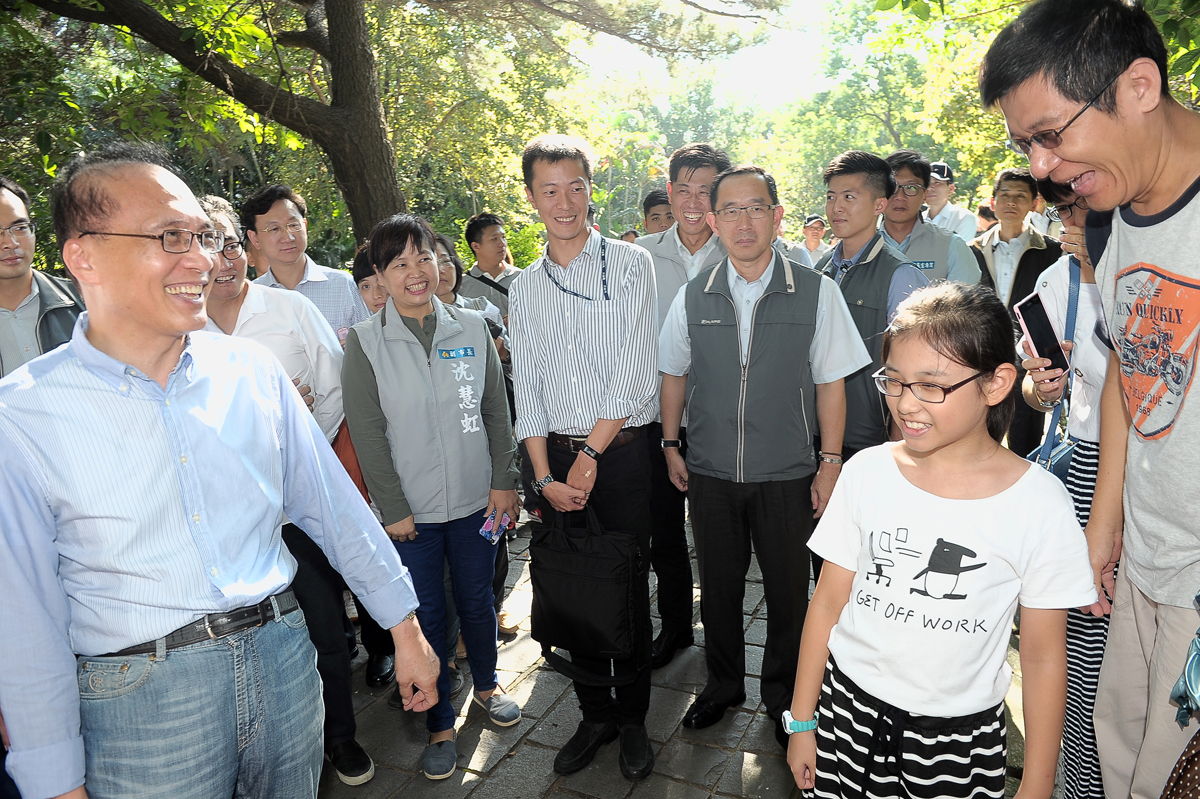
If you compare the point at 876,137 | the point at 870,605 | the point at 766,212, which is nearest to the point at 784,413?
the point at 766,212

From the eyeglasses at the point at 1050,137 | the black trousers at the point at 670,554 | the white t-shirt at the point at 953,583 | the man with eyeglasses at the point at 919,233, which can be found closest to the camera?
the eyeglasses at the point at 1050,137

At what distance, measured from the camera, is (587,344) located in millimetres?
3068

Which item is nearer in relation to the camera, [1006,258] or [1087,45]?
[1087,45]

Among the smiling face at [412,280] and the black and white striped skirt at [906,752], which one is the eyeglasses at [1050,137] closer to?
the black and white striped skirt at [906,752]

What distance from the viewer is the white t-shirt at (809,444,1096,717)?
5.53 feet

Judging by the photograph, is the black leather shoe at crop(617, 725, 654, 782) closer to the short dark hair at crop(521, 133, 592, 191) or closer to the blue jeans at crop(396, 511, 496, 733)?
the blue jeans at crop(396, 511, 496, 733)

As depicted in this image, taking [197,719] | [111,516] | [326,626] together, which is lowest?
[326,626]

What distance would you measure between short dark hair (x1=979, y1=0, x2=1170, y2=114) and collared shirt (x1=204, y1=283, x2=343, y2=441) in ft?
8.86

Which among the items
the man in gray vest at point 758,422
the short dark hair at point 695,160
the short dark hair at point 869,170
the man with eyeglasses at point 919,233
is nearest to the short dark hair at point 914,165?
the man with eyeglasses at point 919,233

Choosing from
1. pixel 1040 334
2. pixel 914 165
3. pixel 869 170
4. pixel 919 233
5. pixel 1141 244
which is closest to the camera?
pixel 1141 244

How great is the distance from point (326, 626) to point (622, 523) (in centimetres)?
121

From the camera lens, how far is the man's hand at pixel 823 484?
3.07 metres

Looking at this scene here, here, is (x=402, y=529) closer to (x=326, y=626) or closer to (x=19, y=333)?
(x=326, y=626)

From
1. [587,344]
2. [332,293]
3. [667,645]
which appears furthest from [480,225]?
[667,645]
